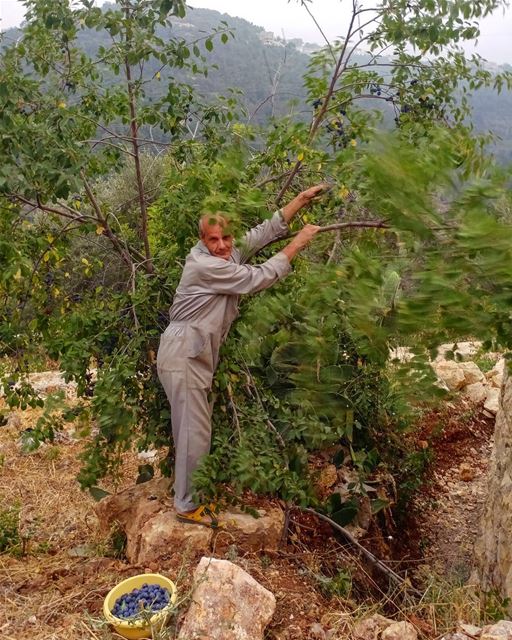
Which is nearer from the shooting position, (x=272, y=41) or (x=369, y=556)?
(x=369, y=556)

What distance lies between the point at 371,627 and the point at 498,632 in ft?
1.77

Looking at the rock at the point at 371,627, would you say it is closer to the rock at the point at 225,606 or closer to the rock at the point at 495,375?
the rock at the point at 225,606

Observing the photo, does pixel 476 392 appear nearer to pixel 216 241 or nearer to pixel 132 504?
pixel 132 504

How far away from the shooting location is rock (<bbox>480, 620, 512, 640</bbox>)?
2.52 metres

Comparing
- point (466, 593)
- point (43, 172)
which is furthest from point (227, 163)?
point (466, 593)

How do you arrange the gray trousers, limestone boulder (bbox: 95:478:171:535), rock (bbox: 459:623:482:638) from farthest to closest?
limestone boulder (bbox: 95:478:171:535) → the gray trousers → rock (bbox: 459:623:482:638)

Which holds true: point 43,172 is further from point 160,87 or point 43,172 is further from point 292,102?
point 160,87

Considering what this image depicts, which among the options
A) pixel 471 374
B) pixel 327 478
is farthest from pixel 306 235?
pixel 471 374

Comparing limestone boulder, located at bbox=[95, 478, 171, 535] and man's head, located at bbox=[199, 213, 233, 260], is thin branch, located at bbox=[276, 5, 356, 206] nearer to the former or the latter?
man's head, located at bbox=[199, 213, 233, 260]

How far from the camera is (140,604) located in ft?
8.94

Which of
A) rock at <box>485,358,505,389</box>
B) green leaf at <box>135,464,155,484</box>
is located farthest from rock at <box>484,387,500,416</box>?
green leaf at <box>135,464,155,484</box>

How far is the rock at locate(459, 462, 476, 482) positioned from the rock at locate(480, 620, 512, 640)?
3193mm

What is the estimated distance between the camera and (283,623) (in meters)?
2.89

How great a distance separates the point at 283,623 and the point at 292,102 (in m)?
2.53
